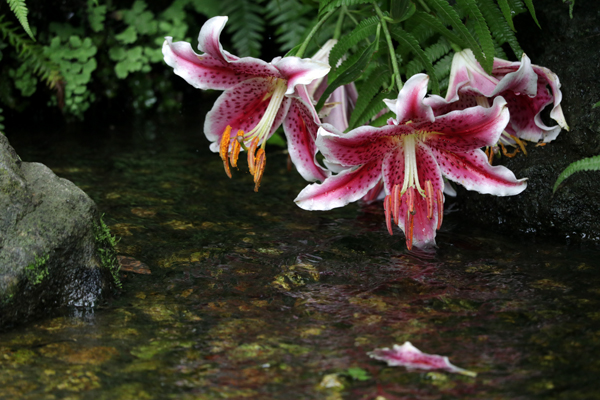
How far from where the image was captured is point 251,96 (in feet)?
7.95

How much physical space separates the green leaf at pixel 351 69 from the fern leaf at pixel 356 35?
5cm

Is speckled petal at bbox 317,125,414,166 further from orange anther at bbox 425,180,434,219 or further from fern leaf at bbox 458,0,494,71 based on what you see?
fern leaf at bbox 458,0,494,71

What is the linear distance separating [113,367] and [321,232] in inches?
44.0

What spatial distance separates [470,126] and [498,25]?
0.67 meters

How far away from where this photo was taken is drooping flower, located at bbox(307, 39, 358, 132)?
243 cm

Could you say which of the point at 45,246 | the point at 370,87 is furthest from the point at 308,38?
the point at 45,246

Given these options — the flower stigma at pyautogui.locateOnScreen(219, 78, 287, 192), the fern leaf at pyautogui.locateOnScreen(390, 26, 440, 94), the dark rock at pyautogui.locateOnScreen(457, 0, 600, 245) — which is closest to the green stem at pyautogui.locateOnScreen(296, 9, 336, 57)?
the flower stigma at pyautogui.locateOnScreen(219, 78, 287, 192)

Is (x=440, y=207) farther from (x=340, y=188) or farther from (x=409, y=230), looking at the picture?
(x=340, y=188)

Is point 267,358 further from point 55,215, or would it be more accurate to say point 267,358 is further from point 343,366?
point 55,215

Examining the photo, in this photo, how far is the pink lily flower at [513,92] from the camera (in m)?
2.18

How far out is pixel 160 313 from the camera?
1851 mm

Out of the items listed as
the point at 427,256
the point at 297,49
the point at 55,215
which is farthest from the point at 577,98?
the point at 55,215

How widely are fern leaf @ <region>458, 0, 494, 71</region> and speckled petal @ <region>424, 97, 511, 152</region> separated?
0.33m

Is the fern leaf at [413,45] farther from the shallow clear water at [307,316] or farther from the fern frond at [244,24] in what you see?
the fern frond at [244,24]
